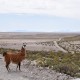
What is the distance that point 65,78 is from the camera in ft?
51.9

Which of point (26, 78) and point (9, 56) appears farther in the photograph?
point (9, 56)

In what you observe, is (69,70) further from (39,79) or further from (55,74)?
(39,79)

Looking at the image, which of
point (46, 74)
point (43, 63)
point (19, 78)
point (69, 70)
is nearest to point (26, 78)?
point (19, 78)

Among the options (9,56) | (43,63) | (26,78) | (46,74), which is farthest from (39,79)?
(43,63)

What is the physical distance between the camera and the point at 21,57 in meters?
17.8

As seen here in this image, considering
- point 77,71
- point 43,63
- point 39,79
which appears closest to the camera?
point 39,79

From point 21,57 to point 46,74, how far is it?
1.75 meters

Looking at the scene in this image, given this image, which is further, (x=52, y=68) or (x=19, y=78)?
(x=52, y=68)

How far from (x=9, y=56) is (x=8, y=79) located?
256 cm

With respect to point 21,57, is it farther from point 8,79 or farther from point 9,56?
point 8,79

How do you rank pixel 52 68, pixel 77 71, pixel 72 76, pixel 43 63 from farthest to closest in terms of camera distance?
pixel 43 63, pixel 52 68, pixel 77 71, pixel 72 76

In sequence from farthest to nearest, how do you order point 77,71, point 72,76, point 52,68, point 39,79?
point 52,68 < point 77,71 < point 72,76 < point 39,79

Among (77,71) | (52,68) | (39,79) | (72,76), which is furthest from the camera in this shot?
(52,68)

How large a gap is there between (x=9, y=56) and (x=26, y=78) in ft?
8.35
